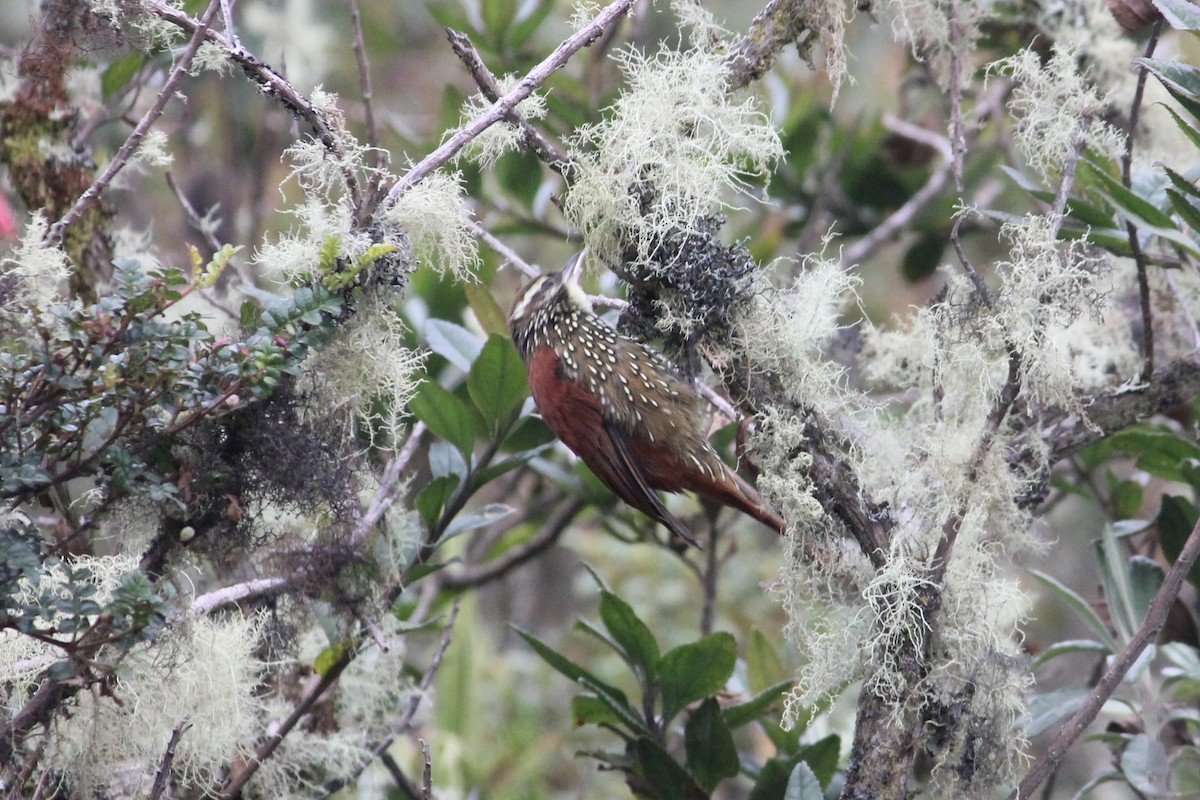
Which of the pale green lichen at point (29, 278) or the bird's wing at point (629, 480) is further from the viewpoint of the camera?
the bird's wing at point (629, 480)

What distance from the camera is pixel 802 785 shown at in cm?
206

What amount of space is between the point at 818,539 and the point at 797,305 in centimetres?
47

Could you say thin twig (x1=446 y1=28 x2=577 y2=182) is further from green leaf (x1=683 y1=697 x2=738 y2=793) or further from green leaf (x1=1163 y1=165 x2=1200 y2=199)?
green leaf (x1=683 y1=697 x2=738 y2=793)

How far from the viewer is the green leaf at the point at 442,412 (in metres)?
2.62

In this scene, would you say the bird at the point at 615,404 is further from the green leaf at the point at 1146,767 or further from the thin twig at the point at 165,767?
the thin twig at the point at 165,767

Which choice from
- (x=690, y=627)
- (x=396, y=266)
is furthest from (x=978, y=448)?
(x=690, y=627)

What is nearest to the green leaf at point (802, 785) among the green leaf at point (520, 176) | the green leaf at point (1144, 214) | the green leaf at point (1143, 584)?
the green leaf at point (1143, 584)

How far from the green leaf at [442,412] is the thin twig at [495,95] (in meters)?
0.65

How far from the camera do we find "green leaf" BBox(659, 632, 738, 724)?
2.44 m

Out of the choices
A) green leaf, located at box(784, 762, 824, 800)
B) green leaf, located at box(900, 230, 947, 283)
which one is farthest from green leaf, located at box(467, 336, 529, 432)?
green leaf, located at box(900, 230, 947, 283)

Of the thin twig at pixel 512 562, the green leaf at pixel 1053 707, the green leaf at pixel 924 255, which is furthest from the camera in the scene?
the green leaf at pixel 924 255

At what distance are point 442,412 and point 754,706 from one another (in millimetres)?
973

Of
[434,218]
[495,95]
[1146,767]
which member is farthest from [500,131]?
[1146,767]

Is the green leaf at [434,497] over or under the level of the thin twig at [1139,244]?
under
